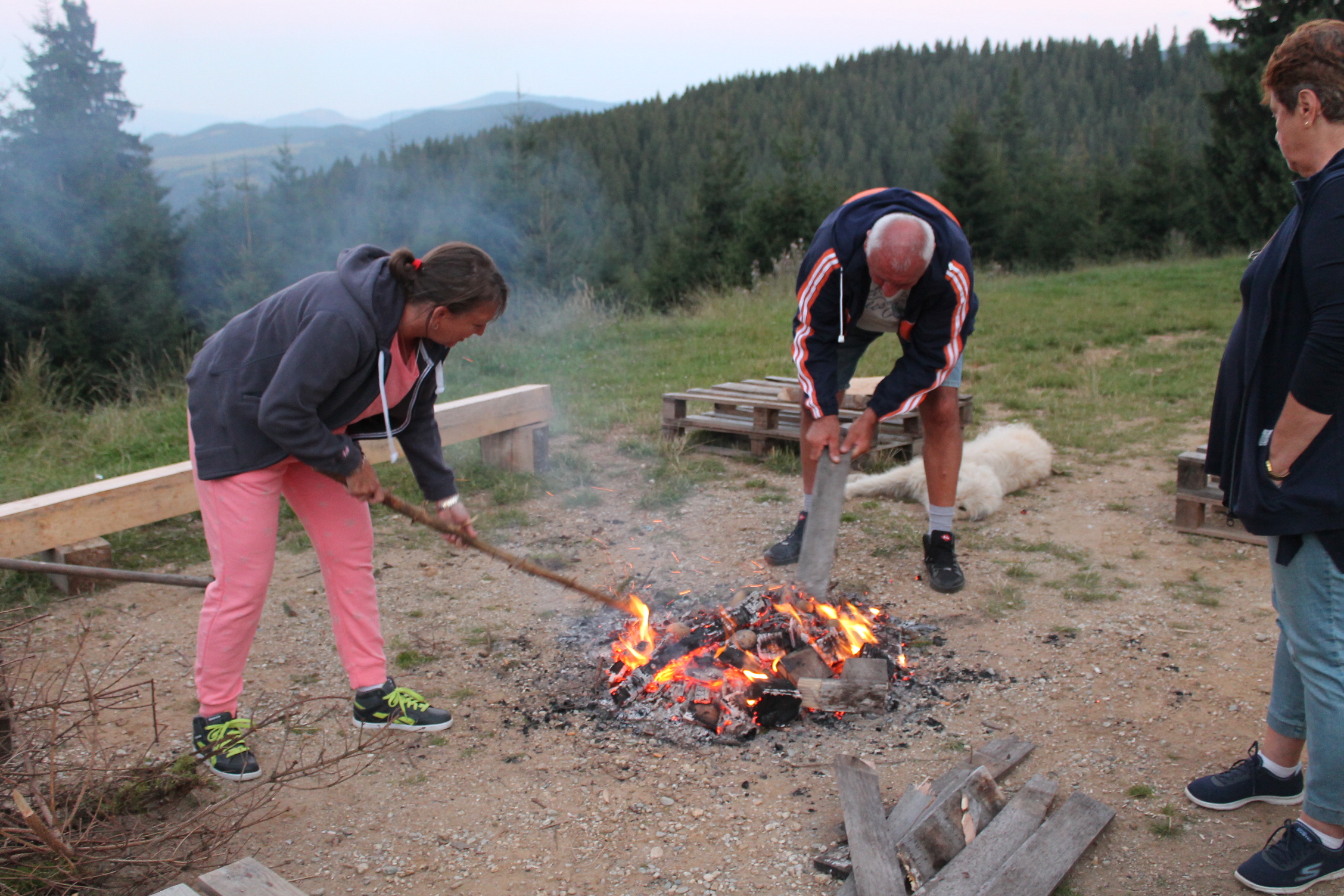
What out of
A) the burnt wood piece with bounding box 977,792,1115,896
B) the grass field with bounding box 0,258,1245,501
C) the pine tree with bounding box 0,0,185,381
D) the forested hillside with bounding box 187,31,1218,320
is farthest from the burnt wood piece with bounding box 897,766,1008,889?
the forested hillside with bounding box 187,31,1218,320

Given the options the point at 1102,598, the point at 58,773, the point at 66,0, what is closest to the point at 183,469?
the point at 58,773

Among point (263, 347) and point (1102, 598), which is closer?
point (263, 347)

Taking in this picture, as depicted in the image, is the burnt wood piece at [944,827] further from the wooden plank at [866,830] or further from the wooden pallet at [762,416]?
the wooden pallet at [762,416]

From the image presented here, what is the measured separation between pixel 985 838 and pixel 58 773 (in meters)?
2.68

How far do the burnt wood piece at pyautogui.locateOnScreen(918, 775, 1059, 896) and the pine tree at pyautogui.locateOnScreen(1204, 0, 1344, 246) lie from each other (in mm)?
20795

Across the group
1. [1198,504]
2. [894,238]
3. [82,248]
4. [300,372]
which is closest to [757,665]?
[894,238]

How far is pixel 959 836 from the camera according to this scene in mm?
2227

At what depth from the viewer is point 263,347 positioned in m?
2.45

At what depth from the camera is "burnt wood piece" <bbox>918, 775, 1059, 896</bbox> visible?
6.84 ft

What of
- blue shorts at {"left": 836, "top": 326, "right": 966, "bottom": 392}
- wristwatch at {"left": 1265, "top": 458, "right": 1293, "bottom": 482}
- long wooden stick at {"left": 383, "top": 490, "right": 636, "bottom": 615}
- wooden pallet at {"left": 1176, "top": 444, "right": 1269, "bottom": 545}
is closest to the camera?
wristwatch at {"left": 1265, "top": 458, "right": 1293, "bottom": 482}

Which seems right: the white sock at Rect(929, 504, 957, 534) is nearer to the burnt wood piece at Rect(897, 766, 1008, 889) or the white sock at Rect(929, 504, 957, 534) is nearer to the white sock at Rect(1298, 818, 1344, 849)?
the burnt wood piece at Rect(897, 766, 1008, 889)

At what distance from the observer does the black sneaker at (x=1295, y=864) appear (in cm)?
209

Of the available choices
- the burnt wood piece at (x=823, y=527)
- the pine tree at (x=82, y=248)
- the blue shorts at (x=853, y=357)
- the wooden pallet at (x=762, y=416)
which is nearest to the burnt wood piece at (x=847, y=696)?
the burnt wood piece at (x=823, y=527)

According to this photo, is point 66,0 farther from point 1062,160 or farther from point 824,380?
point 1062,160
